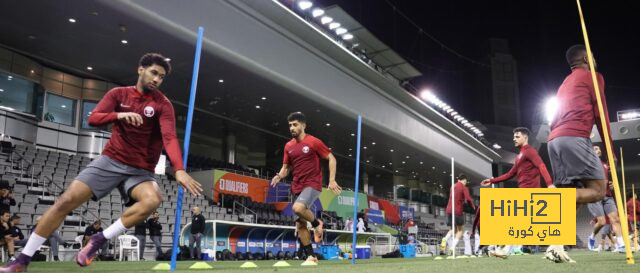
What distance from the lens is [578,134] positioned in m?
4.83

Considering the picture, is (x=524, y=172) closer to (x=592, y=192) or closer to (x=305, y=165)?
(x=305, y=165)

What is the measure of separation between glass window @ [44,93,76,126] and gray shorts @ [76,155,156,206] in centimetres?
1896

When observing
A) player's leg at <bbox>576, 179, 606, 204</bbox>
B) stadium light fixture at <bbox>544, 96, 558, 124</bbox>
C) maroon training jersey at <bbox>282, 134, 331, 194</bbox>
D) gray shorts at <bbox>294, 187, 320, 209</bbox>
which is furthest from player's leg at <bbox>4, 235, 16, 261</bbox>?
stadium light fixture at <bbox>544, 96, 558, 124</bbox>

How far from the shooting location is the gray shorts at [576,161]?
471 cm

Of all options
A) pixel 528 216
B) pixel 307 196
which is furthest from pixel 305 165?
pixel 528 216

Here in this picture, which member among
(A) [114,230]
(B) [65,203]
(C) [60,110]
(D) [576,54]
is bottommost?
(A) [114,230]

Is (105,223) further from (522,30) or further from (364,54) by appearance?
(522,30)

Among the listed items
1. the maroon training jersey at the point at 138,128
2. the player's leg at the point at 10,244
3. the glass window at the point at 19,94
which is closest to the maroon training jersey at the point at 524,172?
the maroon training jersey at the point at 138,128

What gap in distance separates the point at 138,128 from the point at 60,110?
1952 cm

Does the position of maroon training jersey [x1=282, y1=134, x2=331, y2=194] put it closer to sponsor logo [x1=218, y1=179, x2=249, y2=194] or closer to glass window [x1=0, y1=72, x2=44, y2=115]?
sponsor logo [x1=218, y1=179, x2=249, y2=194]

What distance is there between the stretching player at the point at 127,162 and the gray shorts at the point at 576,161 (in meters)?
3.46

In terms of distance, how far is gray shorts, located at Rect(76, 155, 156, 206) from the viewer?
13.4ft

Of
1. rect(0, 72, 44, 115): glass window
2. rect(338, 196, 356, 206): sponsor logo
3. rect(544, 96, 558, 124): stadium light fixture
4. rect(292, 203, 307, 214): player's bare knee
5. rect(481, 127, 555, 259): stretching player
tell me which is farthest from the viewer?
rect(544, 96, 558, 124): stadium light fixture

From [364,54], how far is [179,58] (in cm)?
1120
